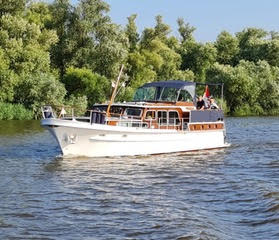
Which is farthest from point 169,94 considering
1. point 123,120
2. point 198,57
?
point 198,57

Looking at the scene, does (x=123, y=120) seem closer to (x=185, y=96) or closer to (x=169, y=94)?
(x=169, y=94)

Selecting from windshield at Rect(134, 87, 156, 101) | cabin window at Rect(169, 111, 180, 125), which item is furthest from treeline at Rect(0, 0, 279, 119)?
cabin window at Rect(169, 111, 180, 125)

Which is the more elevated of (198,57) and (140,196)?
(198,57)

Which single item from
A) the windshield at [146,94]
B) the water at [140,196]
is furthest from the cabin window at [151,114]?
the windshield at [146,94]

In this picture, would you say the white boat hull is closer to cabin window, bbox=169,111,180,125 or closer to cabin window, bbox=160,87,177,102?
cabin window, bbox=169,111,180,125

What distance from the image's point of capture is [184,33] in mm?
112312

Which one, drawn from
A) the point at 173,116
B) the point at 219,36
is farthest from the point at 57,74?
the point at 219,36

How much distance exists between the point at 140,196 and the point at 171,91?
14278mm

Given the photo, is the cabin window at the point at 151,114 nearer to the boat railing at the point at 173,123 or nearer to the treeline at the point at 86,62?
the boat railing at the point at 173,123

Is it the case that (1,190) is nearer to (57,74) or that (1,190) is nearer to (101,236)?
(101,236)

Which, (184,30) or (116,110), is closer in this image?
(116,110)

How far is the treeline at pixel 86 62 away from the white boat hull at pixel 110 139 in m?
23.7

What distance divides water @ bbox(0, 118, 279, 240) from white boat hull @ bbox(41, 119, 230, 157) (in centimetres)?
62

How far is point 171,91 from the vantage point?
104ft
